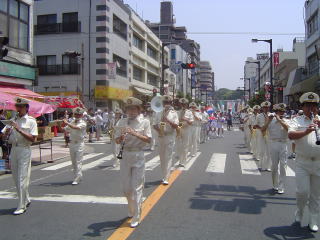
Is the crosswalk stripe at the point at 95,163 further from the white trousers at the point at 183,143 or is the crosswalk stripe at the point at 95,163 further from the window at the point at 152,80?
the window at the point at 152,80

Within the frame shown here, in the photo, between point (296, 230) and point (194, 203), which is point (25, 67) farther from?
point (296, 230)

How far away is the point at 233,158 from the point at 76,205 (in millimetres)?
8567

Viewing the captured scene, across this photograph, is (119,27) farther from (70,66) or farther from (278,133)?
(278,133)

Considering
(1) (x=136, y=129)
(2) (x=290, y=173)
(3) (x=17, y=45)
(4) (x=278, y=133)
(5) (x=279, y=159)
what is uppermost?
(3) (x=17, y=45)

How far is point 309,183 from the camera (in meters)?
5.70

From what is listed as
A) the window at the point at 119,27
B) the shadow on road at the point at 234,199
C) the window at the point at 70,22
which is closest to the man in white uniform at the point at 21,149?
the shadow on road at the point at 234,199

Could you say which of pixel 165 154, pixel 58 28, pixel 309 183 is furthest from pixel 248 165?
pixel 58 28

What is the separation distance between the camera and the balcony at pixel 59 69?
3616 centimetres

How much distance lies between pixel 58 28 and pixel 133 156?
33.8 metres

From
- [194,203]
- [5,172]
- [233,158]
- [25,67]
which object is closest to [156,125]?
[194,203]

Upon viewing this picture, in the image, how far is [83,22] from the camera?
36.1 meters

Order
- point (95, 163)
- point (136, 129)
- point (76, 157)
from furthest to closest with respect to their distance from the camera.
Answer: point (95, 163), point (76, 157), point (136, 129)

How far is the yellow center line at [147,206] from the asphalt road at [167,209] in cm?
8

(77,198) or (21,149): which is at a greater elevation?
(21,149)
